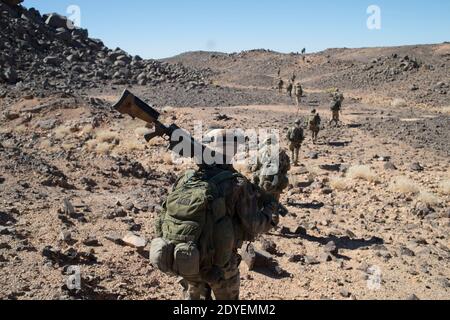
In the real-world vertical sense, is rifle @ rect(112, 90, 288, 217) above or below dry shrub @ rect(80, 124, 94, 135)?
above

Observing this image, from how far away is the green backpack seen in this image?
12.4 ft

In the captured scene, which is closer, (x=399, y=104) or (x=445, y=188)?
(x=445, y=188)

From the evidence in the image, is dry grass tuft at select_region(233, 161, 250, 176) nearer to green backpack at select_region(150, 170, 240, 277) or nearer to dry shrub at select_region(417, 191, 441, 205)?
dry shrub at select_region(417, 191, 441, 205)

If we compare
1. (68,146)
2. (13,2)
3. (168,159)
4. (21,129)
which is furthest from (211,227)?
(13,2)

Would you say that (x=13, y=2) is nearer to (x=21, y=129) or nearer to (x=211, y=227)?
(x=21, y=129)

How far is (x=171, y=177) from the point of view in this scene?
1110 cm

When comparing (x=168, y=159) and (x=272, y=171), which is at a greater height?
(x=272, y=171)

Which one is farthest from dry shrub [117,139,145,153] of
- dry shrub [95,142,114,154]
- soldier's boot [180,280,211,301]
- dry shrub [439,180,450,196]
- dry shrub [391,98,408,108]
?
dry shrub [391,98,408,108]

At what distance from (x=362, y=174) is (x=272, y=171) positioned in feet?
15.0

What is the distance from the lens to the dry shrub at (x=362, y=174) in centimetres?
1156

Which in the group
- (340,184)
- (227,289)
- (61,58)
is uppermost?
(61,58)

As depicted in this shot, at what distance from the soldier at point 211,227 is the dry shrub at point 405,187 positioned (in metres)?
7.33

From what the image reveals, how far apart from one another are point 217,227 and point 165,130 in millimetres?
942

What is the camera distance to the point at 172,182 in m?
10.8
